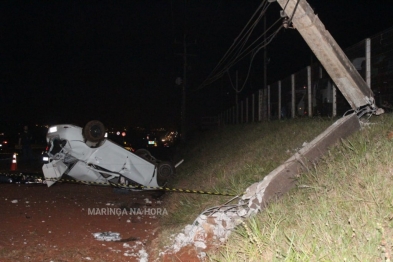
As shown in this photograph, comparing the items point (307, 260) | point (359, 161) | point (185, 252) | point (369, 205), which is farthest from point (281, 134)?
point (307, 260)

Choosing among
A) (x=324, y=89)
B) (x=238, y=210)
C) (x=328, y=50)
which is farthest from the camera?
(x=324, y=89)

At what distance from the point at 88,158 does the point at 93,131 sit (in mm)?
730

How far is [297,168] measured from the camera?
5.98 m

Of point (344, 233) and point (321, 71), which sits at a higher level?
point (321, 71)

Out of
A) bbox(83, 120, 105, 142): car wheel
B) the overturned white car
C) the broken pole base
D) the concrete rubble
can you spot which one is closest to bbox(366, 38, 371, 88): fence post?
the broken pole base

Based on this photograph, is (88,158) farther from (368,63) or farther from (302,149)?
(368,63)

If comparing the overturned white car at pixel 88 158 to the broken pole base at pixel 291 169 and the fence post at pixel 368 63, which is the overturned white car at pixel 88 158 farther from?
the fence post at pixel 368 63

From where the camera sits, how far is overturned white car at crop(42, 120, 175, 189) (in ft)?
32.0

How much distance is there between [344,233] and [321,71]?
9.30 m

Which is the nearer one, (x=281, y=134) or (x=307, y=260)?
(x=307, y=260)

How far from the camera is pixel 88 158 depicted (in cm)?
988

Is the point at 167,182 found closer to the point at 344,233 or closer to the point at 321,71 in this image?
the point at 321,71

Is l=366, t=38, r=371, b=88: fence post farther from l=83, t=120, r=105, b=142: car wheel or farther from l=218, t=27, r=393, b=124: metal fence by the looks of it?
l=83, t=120, r=105, b=142: car wheel

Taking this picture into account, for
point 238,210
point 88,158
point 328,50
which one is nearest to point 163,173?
point 88,158
